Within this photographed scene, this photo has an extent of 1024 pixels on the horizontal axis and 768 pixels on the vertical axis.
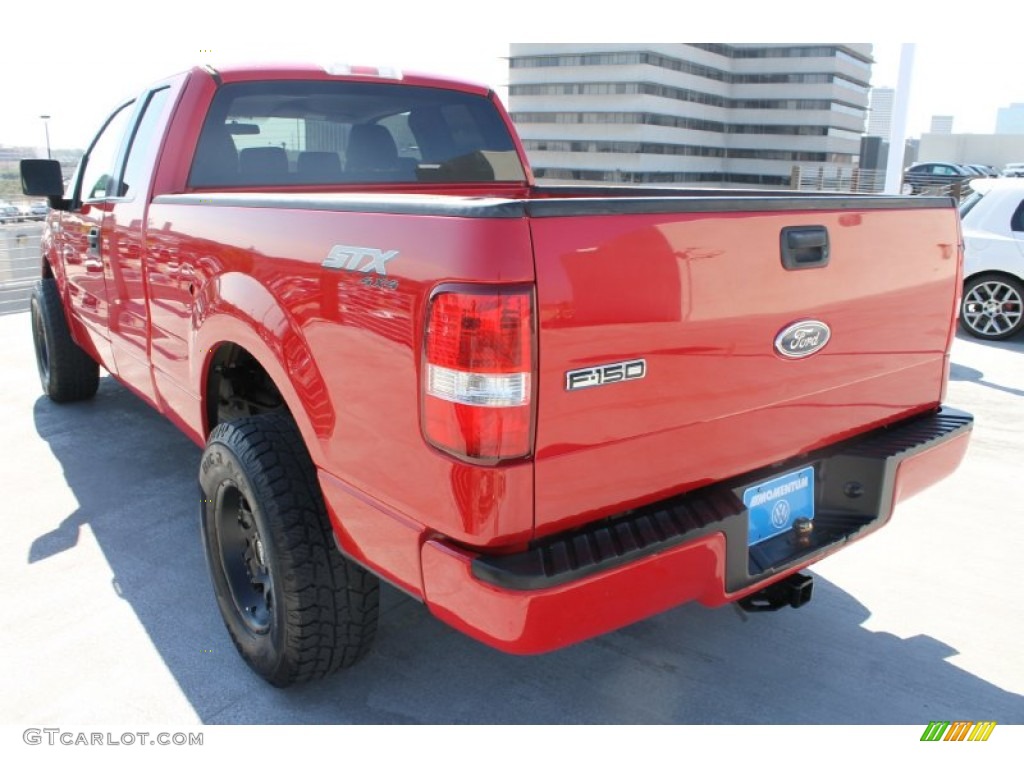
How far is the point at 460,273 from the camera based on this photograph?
1.61 metres

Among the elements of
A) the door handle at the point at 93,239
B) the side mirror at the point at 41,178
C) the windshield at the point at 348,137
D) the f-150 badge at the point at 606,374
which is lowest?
the f-150 badge at the point at 606,374

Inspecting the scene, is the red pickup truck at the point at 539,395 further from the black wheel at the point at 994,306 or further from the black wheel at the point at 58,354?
the black wheel at the point at 994,306

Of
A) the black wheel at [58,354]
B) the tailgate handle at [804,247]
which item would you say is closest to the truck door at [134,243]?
the black wheel at [58,354]

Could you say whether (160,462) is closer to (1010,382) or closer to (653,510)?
(653,510)

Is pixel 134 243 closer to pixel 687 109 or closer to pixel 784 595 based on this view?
pixel 784 595

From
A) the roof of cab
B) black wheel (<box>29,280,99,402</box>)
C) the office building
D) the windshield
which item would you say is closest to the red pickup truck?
the windshield

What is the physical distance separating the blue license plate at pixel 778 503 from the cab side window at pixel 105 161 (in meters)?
3.20

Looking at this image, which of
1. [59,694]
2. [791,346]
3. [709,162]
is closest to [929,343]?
[791,346]

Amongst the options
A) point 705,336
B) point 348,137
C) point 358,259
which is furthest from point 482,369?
point 348,137

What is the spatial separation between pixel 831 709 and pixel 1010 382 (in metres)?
5.00

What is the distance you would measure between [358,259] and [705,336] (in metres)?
0.85

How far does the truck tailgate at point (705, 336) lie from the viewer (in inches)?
65.6

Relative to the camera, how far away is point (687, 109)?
2904 inches

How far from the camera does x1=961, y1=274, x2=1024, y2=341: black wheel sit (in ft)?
25.3
